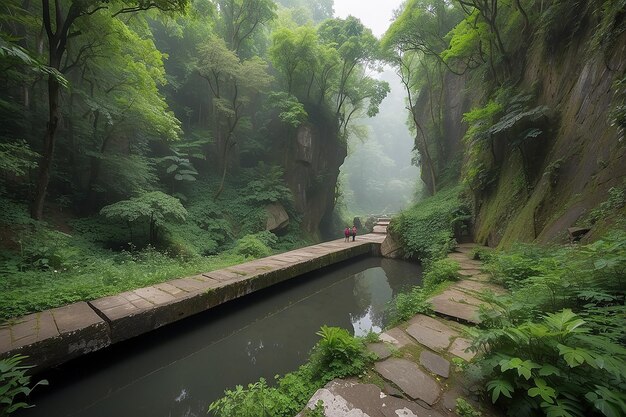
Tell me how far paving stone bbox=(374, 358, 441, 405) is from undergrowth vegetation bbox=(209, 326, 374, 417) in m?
0.17

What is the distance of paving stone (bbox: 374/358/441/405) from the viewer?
1919 mm

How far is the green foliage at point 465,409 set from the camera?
5.50ft

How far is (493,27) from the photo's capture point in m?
6.90

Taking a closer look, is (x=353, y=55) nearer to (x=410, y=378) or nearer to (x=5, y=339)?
(x=410, y=378)

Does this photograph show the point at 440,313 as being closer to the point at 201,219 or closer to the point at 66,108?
the point at 201,219

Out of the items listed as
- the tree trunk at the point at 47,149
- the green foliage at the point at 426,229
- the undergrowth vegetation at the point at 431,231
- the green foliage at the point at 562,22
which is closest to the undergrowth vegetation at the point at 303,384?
the undergrowth vegetation at the point at 431,231

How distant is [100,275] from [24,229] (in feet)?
7.51

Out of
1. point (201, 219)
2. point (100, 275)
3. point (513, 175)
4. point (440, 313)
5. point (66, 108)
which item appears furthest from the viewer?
point (201, 219)

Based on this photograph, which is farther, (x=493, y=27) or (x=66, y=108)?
(x=66, y=108)

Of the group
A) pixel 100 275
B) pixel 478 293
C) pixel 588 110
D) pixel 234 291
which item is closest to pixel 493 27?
pixel 588 110

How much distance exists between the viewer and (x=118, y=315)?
3.40 meters

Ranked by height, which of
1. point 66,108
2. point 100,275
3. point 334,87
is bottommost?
point 100,275

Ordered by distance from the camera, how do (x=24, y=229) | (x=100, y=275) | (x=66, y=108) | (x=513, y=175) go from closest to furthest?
1. (x=100, y=275)
2. (x=24, y=229)
3. (x=513, y=175)
4. (x=66, y=108)

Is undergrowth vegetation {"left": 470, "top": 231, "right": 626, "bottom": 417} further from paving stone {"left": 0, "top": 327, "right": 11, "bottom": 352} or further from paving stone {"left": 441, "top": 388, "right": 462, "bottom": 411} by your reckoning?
paving stone {"left": 0, "top": 327, "right": 11, "bottom": 352}
